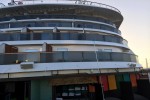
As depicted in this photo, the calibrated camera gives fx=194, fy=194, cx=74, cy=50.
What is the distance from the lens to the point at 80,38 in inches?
825

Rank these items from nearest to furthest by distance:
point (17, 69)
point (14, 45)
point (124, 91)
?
1. point (17, 69)
2. point (124, 91)
3. point (14, 45)

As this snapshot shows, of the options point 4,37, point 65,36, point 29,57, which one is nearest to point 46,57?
point 29,57

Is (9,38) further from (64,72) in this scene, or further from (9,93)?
(64,72)

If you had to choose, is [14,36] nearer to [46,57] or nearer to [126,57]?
[46,57]

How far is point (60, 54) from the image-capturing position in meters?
16.3

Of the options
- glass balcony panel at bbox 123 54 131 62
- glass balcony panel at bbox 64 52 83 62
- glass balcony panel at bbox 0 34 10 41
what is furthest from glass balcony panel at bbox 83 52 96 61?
glass balcony panel at bbox 0 34 10 41

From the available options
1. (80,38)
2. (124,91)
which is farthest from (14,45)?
(124,91)

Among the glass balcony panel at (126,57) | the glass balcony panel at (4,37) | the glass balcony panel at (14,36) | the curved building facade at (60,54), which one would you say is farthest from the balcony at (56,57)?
the glass balcony panel at (4,37)

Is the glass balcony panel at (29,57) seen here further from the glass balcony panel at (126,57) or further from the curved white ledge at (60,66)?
the glass balcony panel at (126,57)

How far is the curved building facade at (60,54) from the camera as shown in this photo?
1518 cm

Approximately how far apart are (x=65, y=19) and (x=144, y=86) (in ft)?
38.7

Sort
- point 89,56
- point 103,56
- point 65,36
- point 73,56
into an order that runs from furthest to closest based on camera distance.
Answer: point 65,36
point 103,56
point 89,56
point 73,56

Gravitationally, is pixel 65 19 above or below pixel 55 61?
above

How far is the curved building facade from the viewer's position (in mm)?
15180
